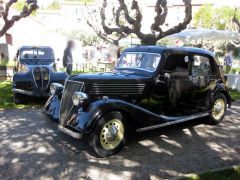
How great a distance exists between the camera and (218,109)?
8.07 metres

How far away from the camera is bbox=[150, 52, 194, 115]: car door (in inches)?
258

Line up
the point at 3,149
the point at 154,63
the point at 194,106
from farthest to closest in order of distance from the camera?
the point at 194,106 → the point at 154,63 → the point at 3,149

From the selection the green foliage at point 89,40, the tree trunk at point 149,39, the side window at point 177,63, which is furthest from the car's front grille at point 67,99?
the green foliage at point 89,40

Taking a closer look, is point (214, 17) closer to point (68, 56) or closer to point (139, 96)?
point (68, 56)

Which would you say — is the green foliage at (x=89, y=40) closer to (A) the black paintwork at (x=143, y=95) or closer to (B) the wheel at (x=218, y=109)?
(B) the wheel at (x=218, y=109)

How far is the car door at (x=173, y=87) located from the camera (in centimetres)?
654

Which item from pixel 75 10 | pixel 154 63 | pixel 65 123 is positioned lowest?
pixel 65 123

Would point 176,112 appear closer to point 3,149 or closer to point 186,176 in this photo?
point 186,176

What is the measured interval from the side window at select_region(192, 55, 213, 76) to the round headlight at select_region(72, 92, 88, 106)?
2.81 m

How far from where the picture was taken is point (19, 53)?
39.6 ft

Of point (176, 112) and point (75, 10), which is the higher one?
point (75, 10)

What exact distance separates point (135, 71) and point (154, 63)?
440mm

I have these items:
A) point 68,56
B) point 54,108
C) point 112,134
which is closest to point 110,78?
point 112,134

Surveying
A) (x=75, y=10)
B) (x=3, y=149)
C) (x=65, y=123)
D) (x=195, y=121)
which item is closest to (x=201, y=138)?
(x=195, y=121)
